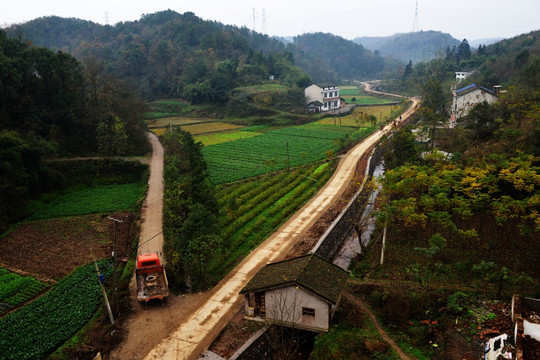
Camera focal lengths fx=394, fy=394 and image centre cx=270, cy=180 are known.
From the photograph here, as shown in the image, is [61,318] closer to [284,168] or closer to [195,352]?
[195,352]

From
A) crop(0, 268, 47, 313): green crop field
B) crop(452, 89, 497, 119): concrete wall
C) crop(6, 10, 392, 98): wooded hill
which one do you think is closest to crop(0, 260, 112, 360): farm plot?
crop(0, 268, 47, 313): green crop field

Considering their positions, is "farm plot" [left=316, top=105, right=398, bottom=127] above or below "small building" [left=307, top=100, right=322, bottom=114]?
below

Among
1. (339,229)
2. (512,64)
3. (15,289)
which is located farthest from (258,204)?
(512,64)

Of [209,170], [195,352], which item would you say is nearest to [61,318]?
[195,352]

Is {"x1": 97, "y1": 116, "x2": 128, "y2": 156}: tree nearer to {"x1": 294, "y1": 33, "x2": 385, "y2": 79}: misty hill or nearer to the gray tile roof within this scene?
the gray tile roof

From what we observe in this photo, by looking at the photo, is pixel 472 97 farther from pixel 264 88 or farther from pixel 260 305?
pixel 260 305

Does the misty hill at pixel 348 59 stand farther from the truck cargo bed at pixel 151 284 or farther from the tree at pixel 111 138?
the truck cargo bed at pixel 151 284
